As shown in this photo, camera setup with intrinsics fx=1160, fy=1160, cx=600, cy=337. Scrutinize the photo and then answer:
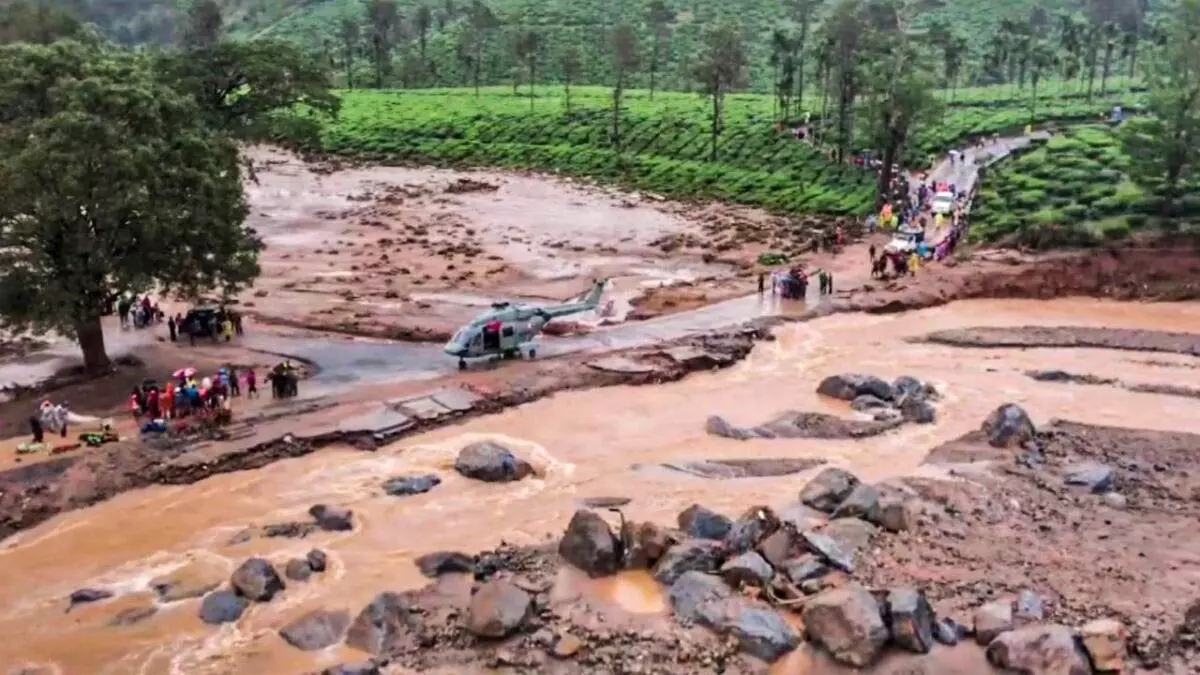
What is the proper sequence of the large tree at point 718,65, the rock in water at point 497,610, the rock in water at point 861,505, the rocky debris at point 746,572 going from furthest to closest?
the large tree at point 718,65
the rock in water at point 861,505
the rocky debris at point 746,572
the rock in water at point 497,610

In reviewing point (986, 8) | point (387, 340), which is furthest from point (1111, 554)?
point (986, 8)

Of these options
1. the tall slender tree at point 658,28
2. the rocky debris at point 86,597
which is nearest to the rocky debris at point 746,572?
the rocky debris at point 86,597

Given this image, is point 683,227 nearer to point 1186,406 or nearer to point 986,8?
point 1186,406

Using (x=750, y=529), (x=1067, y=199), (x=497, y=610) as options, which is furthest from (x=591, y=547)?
(x=1067, y=199)

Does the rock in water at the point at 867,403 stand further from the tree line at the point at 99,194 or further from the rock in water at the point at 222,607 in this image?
the tree line at the point at 99,194

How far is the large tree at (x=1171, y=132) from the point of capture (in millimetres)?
61469

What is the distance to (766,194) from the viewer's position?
264 ft

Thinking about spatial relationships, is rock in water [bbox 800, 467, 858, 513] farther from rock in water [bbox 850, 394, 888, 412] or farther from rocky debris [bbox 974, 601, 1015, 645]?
rock in water [bbox 850, 394, 888, 412]

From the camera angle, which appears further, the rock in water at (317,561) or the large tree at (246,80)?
the large tree at (246,80)

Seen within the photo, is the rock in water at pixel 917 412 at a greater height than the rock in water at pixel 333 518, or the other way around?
the rock in water at pixel 917 412

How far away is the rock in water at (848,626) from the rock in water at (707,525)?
444cm

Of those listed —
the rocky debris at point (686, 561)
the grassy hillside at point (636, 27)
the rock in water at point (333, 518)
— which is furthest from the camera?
the grassy hillside at point (636, 27)

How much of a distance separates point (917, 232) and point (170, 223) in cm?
3905

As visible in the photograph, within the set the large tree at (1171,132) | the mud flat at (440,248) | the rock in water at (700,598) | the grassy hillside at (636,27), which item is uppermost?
the grassy hillside at (636,27)
